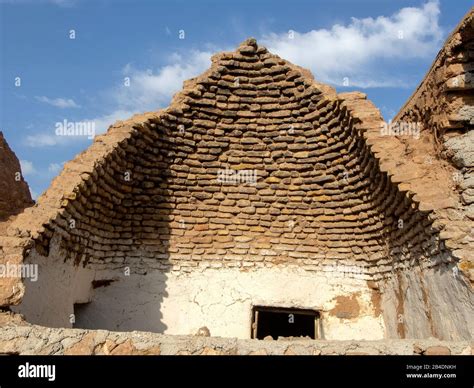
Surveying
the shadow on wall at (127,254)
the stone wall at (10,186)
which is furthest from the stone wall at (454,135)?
the stone wall at (10,186)

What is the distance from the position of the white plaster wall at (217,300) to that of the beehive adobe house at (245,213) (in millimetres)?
15

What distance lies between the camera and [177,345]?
3541 millimetres

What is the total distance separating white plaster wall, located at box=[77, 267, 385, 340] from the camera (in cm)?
654

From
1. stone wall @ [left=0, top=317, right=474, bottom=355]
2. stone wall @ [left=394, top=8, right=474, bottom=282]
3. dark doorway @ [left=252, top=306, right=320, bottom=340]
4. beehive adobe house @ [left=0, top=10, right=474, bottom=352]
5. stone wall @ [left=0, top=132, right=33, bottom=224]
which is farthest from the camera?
dark doorway @ [left=252, top=306, right=320, bottom=340]

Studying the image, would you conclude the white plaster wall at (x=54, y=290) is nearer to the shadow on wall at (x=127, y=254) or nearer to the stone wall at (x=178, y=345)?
the shadow on wall at (x=127, y=254)

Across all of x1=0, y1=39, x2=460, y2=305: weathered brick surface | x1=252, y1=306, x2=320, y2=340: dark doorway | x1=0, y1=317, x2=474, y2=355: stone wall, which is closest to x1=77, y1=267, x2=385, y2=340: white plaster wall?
x1=0, y1=39, x2=460, y2=305: weathered brick surface

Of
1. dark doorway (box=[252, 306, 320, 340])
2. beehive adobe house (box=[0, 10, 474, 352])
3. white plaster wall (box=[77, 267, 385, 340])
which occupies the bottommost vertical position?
dark doorway (box=[252, 306, 320, 340])

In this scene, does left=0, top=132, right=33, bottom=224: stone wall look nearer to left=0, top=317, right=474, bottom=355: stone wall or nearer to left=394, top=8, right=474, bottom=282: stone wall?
left=0, top=317, right=474, bottom=355: stone wall

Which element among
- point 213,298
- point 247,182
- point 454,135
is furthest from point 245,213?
point 454,135

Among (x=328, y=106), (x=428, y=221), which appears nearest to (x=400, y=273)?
(x=428, y=221)

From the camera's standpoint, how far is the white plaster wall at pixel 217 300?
6543 millimetres

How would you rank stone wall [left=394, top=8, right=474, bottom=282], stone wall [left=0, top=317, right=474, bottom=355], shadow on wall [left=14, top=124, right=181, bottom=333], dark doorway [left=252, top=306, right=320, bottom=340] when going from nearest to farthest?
stone wall [left=0, top=317, right=474, bottom=355], stone wall [left=394, top=8, right=474, bottom=282], shadow on wall [left=14, top=124, right=181, bottom=333], dark doorway [left=252, top=306, right=320, bottom=340]

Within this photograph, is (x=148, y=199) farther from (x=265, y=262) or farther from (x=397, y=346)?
(x=397, y=346)

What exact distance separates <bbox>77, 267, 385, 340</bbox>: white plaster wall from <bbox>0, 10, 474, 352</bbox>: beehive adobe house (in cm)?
1
